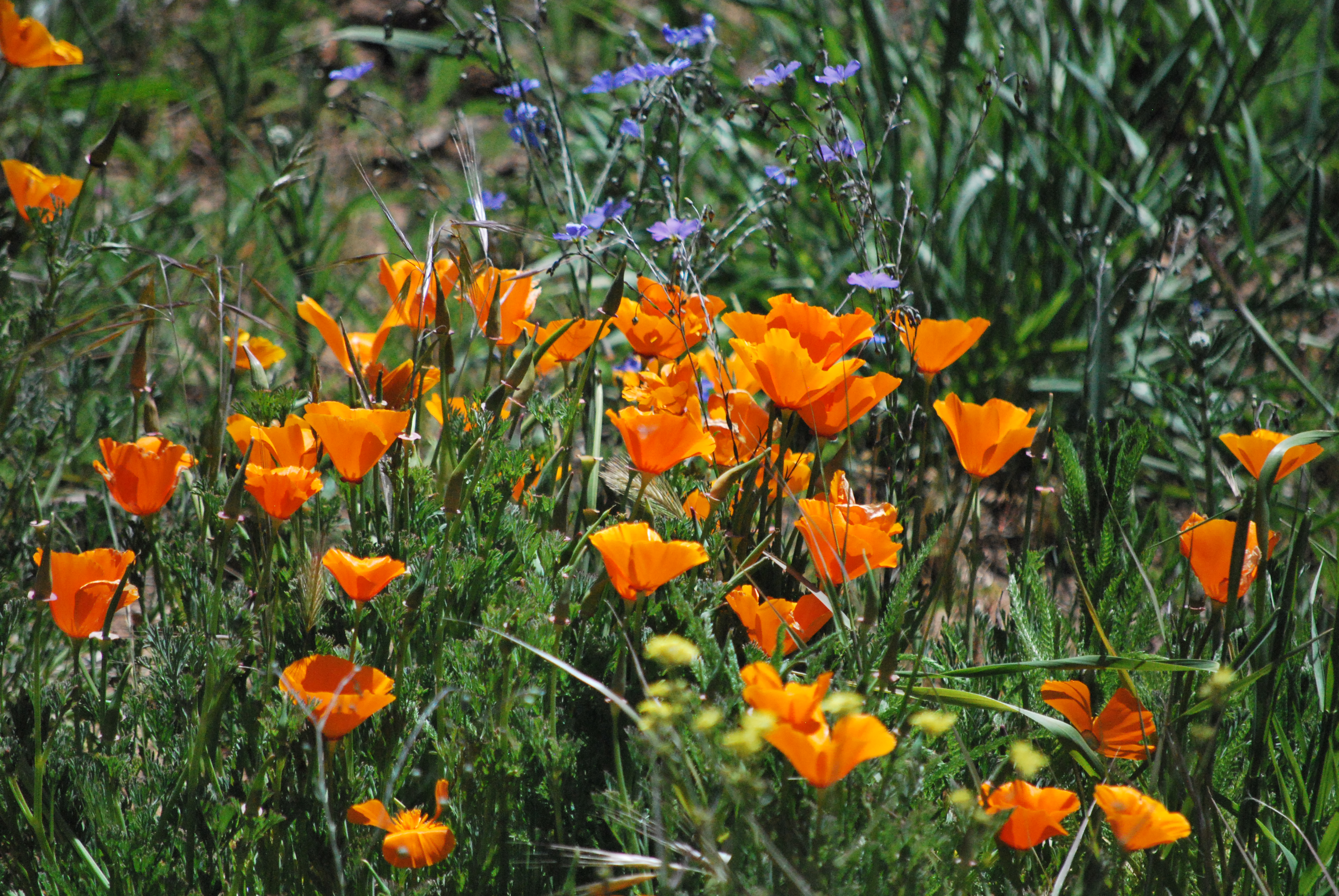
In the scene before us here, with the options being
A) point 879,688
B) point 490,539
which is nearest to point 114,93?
point 490,539

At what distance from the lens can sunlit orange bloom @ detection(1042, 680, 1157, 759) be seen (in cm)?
117

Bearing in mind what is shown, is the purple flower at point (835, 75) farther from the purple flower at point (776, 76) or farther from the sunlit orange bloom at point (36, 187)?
the sunlit orange bloom at point (36, 187)

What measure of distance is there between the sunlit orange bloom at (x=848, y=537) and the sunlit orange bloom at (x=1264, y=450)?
1.30 feet

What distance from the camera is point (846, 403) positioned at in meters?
1.26

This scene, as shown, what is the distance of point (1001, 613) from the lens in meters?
1.56

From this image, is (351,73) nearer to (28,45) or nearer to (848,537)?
(28,45)

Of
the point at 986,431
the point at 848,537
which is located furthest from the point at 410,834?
the point at 986,431

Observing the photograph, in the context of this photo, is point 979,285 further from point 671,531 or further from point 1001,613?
point 671,531

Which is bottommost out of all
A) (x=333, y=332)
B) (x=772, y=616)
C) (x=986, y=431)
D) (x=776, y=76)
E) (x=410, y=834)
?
(x=410, y=834)

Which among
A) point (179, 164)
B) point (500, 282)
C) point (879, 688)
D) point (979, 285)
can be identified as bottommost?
point (179, 164)

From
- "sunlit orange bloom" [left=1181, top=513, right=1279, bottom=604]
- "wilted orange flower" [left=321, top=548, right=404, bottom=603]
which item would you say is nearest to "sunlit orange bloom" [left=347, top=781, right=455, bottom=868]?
"wilted orange flower" [left=321, top=548, right=404, bottom=603]

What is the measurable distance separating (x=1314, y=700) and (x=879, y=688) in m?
0.76

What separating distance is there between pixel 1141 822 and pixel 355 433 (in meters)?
0.83

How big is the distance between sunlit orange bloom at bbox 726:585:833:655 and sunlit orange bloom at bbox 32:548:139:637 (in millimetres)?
682
